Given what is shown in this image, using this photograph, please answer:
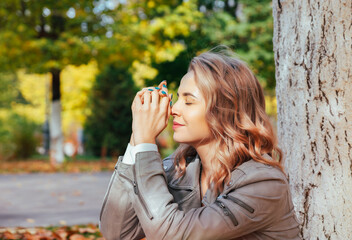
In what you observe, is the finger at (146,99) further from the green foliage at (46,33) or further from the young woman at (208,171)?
the green foliage at (46,33)

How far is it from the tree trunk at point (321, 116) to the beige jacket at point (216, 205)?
76cm

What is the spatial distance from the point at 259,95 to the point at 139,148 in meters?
0.62

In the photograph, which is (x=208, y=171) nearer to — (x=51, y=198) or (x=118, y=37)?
(x=51, y=198)

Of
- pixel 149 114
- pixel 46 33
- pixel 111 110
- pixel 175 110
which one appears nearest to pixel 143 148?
pixel 149 114

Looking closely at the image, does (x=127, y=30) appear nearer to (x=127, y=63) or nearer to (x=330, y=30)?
(x=127, y=63)

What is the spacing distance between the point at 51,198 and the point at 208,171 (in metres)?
7.36

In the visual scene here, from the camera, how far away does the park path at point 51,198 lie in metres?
6.79

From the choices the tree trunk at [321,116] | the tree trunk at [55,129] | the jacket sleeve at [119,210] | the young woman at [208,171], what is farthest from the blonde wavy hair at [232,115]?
the tree trunk at [55,129]

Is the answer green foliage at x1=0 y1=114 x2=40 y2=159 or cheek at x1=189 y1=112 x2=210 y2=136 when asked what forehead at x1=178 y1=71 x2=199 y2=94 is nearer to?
cheek at x1=189 y1=112 x2=210 y2=136

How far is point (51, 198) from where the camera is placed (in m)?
8.97

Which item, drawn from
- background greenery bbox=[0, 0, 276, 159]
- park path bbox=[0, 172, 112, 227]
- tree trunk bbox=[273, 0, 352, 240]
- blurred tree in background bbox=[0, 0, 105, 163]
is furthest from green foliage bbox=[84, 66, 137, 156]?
tree trunk bbox=[273, 0, 352, 240]

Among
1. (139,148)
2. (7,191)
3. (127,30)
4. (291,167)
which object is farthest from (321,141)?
(127,30)

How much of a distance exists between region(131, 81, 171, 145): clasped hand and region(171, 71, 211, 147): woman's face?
0.22 ft

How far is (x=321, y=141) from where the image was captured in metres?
2.74
